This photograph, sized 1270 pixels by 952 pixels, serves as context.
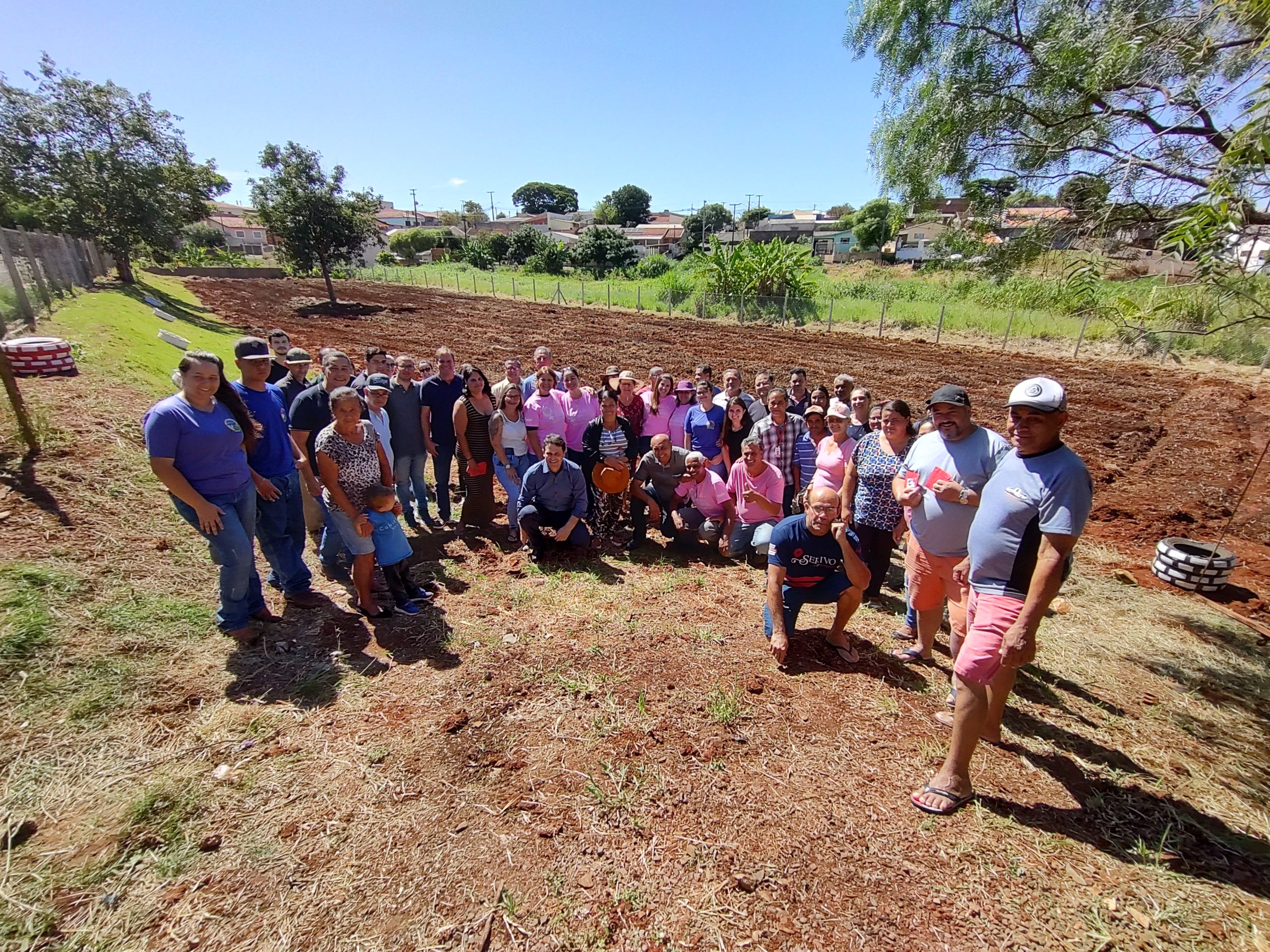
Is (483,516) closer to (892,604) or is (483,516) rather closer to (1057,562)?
(892,604)

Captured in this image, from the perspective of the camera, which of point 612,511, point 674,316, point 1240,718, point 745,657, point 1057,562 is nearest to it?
point 1057,562

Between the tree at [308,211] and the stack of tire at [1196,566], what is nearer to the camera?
the stack of tire at [1196,566]

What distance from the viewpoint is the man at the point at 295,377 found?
5.14 m

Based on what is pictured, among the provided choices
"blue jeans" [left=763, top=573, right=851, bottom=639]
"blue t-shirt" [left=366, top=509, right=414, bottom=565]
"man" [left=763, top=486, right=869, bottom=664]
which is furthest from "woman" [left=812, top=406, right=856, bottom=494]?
"blue t-shirt" [left=366, top=509, right=414, bottom=565]

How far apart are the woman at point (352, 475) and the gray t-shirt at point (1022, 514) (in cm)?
384

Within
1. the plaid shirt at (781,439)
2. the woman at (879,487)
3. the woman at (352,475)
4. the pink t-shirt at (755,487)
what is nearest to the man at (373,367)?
the woman at (352,475)

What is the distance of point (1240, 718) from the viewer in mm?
3730

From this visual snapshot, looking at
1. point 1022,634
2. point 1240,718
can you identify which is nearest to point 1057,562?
point 1022,634

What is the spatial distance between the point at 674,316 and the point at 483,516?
21.2 metres

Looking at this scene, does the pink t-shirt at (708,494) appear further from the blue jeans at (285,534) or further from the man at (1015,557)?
the blue jeans at (285,534)

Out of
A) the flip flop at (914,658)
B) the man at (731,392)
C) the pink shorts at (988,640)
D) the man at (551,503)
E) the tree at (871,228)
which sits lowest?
the flip flop at (914,658)

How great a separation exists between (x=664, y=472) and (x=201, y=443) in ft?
12.1

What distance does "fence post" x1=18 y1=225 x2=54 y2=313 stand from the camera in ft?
34.0

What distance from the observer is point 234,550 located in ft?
12.0
